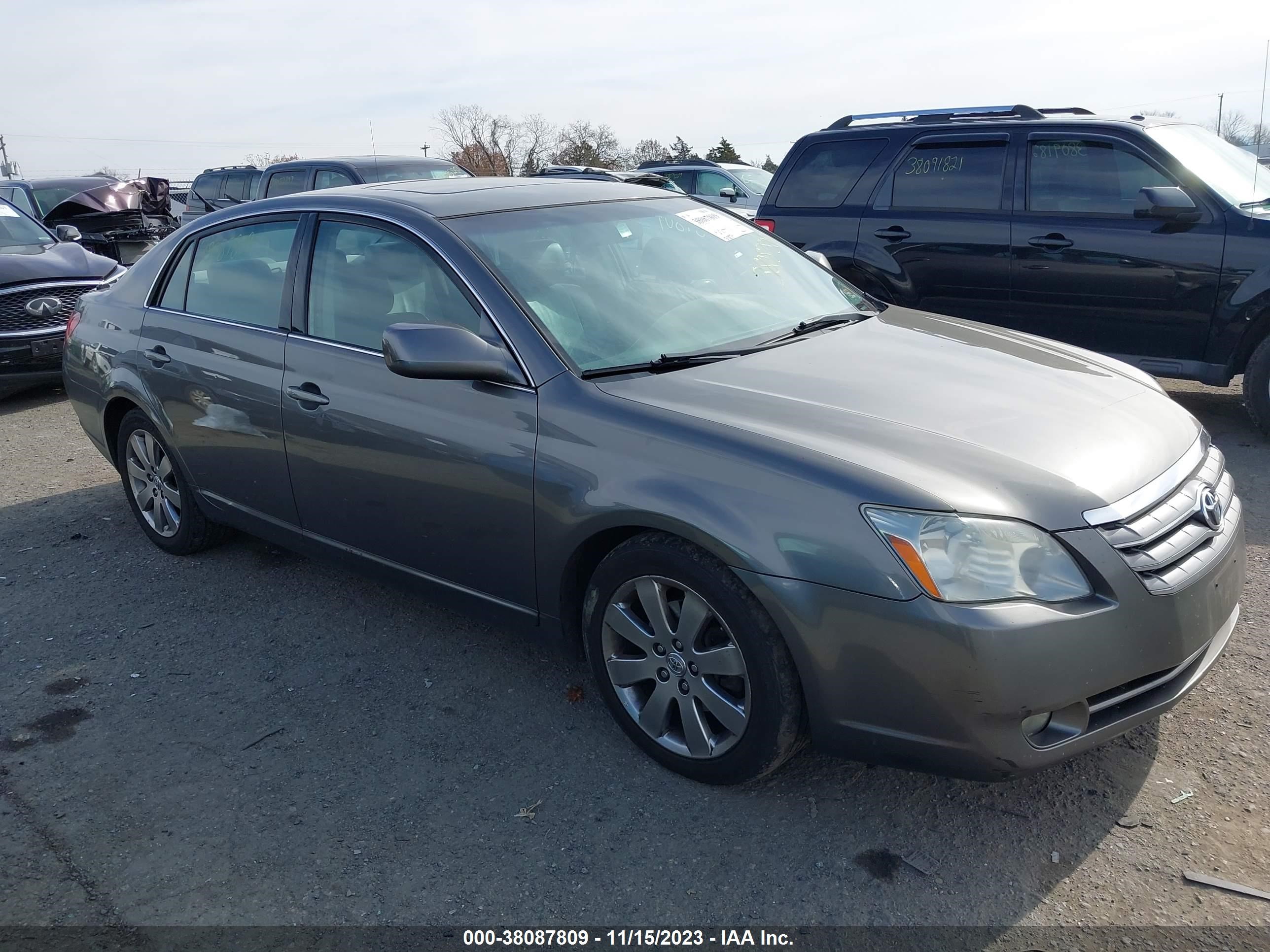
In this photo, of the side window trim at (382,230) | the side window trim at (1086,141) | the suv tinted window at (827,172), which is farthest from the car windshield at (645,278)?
the suv tinted window at (827,172)

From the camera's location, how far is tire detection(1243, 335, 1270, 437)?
6.01 meters

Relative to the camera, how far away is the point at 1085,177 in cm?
654

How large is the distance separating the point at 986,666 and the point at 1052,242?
4809 millimetres

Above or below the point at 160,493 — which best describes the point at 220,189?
above

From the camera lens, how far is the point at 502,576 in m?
3.47

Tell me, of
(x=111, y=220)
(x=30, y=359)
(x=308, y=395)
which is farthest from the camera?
(x=111, y=220)

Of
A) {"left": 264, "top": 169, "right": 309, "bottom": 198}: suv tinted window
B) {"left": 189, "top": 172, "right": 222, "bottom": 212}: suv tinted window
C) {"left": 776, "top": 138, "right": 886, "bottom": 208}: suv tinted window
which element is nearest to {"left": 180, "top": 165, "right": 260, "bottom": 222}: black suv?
{"left": 189, "top": 172, "right": 222, "bottom": 212}: suv tinted window

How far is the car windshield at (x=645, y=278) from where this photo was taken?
138 inches

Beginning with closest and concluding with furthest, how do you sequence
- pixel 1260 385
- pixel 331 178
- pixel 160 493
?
pixel 160 493 → pixel 1260 385 → pixel 331 178

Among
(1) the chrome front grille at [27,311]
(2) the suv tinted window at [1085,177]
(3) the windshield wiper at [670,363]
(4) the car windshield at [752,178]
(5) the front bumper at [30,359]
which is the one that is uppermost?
(4) the car windshield at [752,178]

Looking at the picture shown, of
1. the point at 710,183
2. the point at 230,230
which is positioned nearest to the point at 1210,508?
the point at 230,230

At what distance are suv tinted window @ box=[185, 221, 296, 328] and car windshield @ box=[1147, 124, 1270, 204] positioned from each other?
201 inches

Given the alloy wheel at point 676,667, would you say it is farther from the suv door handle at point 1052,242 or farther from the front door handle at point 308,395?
the suv door handle at point 1052,242

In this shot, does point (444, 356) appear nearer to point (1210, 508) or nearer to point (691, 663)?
point (691, 663)
